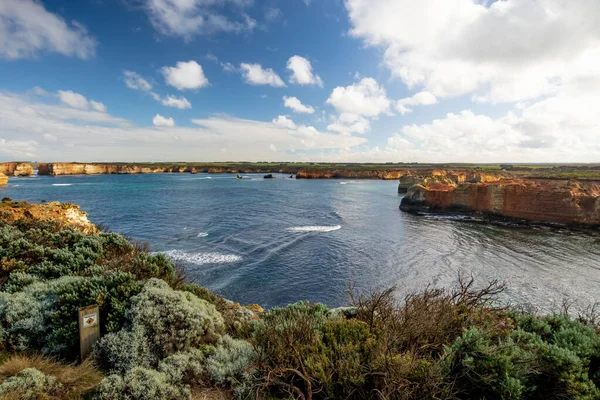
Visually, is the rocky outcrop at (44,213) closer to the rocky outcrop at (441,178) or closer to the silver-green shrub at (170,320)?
the silver-green shrub at (170,320)

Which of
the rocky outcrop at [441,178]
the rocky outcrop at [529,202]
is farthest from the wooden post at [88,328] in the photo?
the rocky outcrop at [441,178]

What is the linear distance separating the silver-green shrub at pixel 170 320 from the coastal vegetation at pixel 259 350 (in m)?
0.02

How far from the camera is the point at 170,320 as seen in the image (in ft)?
18.2

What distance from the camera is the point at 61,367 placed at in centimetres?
456

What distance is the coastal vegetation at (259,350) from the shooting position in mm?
3949

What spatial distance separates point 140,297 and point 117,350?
1016mm

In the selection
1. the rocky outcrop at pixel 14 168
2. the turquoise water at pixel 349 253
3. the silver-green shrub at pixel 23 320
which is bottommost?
the turquoise water at pixel 349 253

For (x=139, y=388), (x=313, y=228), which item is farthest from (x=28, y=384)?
(x=313, y=228)

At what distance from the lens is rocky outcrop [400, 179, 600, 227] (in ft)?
99.6

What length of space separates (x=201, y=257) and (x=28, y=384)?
15.5m

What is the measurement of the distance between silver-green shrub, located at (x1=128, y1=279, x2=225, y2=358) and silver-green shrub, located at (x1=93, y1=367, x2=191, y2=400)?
34.8 inches

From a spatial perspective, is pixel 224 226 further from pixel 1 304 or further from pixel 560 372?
pixel 560 372

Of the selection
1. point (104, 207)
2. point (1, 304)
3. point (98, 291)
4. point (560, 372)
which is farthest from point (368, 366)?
point (104, 207)

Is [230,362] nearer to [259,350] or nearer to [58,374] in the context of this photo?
[259,350]
